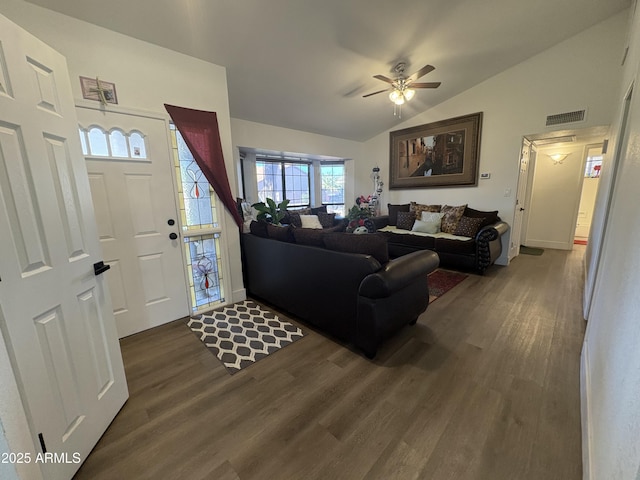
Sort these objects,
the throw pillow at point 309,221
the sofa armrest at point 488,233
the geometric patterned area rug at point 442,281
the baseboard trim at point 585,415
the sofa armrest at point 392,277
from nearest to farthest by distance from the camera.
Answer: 1. the baseboard trim at point 585,415
2. the sofa armrest at point 392,277
3. the geometric patterned area rug at point 442,281
4. the sofa armrest at point 488,233
5. the throw pillow at point 309,221

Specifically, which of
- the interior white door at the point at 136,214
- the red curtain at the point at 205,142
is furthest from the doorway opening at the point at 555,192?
the interior white door at the point at 136,214

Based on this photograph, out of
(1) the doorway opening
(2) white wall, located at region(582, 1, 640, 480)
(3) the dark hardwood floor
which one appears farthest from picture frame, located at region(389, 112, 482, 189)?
(2) white wall, located at region(582, 1, 640, 480)

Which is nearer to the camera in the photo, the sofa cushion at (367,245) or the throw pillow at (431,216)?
the sofa cushion at (367,245)

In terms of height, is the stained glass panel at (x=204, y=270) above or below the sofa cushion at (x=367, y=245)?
below

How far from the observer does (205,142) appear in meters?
2.68

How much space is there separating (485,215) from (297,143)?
357 cm

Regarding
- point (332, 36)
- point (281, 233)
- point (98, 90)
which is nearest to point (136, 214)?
point (98, 90)

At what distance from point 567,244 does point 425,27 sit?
5.08 meters

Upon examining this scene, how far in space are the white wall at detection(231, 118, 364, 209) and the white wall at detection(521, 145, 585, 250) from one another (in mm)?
3445

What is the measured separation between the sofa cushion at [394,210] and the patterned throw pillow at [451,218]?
0.88m

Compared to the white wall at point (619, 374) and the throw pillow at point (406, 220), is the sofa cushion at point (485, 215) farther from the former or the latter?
the white wall at point (619, 374)

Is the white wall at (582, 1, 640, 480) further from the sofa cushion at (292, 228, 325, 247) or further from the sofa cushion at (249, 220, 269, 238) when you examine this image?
the sofa cushion at (249, 220, 269, 238)

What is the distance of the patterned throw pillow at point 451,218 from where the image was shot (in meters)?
4.50

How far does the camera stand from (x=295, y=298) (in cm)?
257
